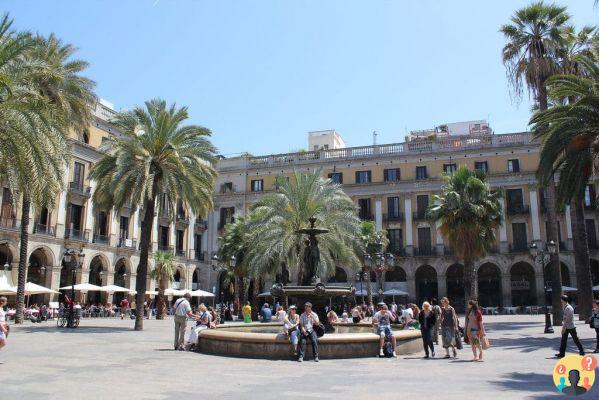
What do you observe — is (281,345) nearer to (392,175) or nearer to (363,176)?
(392,175)

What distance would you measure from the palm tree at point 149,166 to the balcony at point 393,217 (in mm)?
→ 27000

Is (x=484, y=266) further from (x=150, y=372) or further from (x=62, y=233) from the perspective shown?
(x=150, y=372)

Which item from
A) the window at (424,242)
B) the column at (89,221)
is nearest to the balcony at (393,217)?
the window at (424,242)

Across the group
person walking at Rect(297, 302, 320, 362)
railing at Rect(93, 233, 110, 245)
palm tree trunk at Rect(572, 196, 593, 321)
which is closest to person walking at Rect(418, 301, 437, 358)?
person walking at Rect(297, 302, 320, 362)

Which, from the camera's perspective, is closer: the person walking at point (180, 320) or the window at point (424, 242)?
the person walking at point (180, 320)

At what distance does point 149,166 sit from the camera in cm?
2359

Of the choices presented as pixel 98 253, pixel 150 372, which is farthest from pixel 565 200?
pixel 98 253

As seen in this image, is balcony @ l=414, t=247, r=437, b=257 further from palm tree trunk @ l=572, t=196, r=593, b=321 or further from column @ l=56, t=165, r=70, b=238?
column @ l=56, t=165, r=70, b=238

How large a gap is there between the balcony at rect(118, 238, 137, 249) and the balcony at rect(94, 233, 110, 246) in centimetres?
133

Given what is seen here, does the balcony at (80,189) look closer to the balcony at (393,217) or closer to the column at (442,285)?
the balcony at (393,217)

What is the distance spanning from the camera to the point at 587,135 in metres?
17.1

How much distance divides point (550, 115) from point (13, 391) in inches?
672

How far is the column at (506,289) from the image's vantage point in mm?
44844

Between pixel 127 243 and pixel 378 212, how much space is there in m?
22.6
